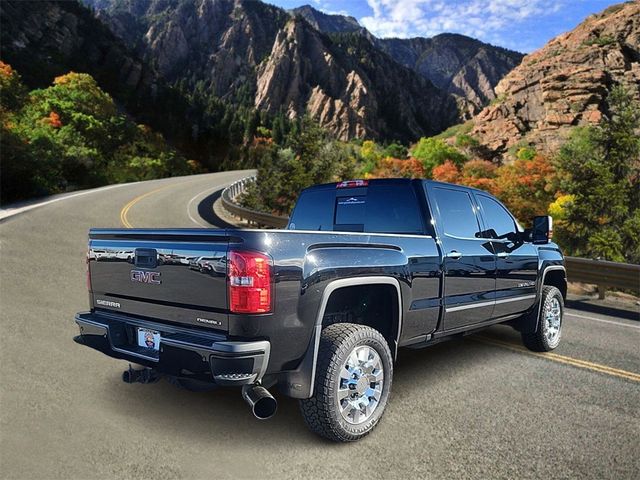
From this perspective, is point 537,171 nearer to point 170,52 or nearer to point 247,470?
point 247,470

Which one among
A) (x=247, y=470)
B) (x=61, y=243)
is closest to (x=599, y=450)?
(x=247, y=470)

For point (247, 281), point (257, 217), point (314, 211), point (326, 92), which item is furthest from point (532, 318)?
point (326, 92)

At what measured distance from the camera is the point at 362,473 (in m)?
2.84

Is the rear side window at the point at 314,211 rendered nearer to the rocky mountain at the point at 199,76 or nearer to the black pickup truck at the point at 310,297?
the black pickup truck at the point at 310,297

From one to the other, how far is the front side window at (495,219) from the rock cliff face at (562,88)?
5971cm

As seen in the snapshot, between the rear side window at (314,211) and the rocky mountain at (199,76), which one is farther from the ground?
the rocky mountain at (199,76)

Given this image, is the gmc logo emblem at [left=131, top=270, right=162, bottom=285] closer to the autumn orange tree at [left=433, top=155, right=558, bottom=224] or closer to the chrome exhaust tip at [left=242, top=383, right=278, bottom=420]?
the chrome exhaust tip at [left=242, top=383, right=278, bottom=420]

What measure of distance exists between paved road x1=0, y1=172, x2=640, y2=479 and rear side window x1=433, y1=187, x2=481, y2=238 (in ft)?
4.81

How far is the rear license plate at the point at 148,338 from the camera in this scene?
3135mm

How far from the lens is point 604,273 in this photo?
8.60 m

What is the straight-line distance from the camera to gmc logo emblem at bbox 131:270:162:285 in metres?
3.20

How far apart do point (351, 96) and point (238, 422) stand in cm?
18495

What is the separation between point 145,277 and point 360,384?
69.3 inches

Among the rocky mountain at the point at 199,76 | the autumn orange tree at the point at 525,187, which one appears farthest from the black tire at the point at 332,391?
the rocky mountain at the point at 199,76
